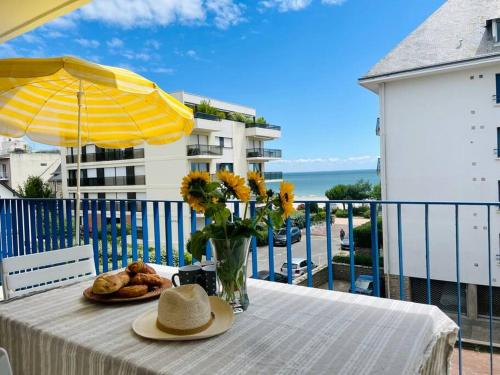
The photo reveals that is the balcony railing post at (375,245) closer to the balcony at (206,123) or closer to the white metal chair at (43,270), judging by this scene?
the white metal chair at (43,270)

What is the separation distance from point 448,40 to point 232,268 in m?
14.8

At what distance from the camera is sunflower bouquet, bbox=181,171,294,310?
1.06 metres

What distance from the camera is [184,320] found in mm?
939

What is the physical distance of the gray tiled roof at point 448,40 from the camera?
11.9m

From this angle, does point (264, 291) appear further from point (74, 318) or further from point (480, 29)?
point (480, 29)

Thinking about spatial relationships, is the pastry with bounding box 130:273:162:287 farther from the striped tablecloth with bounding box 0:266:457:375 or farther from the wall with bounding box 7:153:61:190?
the wall with bounding box 7:153:61:190

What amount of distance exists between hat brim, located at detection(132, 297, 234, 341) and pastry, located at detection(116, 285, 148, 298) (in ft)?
0.42

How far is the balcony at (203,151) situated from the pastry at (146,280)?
1885cm

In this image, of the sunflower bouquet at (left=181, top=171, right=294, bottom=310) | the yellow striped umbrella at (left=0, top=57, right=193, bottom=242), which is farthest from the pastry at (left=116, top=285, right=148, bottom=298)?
the yellow striped umbrella at (left=0, top=57, right=193, bottom=242)

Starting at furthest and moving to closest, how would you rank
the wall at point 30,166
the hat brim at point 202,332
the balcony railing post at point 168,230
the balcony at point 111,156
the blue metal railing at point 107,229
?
the balcony at point 111,156, the wall at point 30,166, the balcony railing post at point 168,230, the blue metal railing at point 107,229, the hat brim at point 202,332

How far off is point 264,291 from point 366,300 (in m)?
0.35

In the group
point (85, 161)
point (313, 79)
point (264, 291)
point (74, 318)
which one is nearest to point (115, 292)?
point (74, 318)

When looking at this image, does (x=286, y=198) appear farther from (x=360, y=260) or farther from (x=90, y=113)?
(x=360, y=260)

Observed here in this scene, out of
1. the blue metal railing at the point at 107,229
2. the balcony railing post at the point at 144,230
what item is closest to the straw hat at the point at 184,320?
the blue metal railing at the point at 107,229
